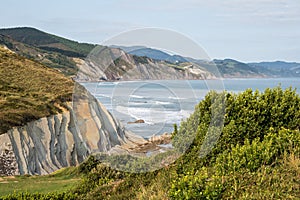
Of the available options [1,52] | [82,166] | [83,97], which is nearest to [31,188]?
[82,166]

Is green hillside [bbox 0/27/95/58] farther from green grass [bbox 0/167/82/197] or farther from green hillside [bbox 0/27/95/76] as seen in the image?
green grass [bbox 0/167/82/197]

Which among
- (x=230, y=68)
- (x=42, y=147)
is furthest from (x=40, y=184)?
(x=230, y=68)

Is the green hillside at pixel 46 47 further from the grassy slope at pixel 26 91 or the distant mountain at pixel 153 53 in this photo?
the distant mountain at pixel 153 53

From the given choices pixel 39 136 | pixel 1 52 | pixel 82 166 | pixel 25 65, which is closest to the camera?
pixel 82 166

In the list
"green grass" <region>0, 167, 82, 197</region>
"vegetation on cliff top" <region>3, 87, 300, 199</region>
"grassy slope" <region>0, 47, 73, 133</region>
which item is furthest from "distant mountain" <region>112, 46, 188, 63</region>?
"grassy slope" <region>0, 47, 73, 133</region>

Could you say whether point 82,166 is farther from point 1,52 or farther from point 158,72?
point 1,52

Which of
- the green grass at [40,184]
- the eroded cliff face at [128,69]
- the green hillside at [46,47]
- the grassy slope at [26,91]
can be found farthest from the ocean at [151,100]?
the green hillside at [46,47]
